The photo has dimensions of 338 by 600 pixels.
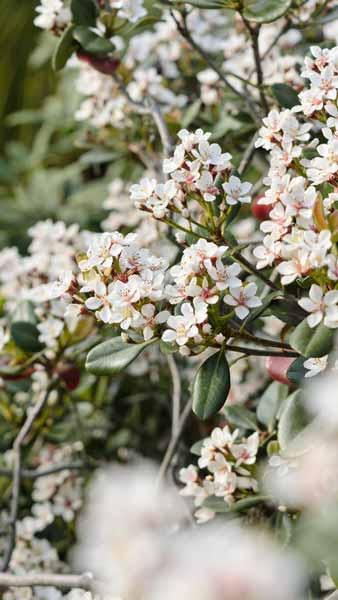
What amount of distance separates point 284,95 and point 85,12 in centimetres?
28

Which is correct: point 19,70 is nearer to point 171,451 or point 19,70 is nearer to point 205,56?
point 205,56

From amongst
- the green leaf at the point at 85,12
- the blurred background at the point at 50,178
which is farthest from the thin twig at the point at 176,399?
the blurred background at the point at 50,178

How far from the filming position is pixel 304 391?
829 millimetres

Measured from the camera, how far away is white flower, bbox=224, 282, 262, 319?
2.63 feet

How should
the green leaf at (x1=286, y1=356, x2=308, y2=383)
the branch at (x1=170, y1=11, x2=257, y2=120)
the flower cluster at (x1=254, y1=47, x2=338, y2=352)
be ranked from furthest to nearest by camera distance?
the branch at (x1=170, y1=11, x2=257, y2=120) → the green leaf at (x1=286, y1=356, x2=308, y2=383) → the flower cluster at (x1=254, y1=47, x2=338, y2=352)

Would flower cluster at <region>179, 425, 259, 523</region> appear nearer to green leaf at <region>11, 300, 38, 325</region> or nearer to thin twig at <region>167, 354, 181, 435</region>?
thin twig at <region>167, 354, 181, 435</region>

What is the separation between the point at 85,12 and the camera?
1127 millimetres

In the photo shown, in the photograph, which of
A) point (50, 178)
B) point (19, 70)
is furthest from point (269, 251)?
point (19, 70)

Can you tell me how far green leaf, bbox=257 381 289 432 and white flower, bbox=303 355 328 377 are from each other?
267 millimetres

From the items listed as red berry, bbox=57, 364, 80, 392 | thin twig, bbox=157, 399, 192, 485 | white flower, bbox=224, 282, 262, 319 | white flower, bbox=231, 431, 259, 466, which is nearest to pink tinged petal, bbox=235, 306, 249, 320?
white flower, bbox=224, 282, 262, 319

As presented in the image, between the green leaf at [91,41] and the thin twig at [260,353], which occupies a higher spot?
the green leaf at [91,41]

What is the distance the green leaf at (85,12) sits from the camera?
1.11m

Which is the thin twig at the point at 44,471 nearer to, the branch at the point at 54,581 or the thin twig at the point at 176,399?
the thin twig at the point at 176,399

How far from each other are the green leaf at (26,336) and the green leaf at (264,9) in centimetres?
51
